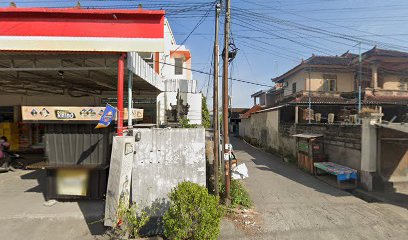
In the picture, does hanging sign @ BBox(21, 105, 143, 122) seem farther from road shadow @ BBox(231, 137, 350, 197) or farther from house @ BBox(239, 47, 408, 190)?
house @ BBox(239, 47, 408, 190)

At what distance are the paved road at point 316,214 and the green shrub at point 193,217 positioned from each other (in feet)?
3.76

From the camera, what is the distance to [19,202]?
6.83 meters

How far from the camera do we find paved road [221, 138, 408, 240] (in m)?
5.50

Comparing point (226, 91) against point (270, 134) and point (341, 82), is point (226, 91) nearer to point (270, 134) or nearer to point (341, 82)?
point (270, 134)

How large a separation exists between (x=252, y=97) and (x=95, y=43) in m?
34.8

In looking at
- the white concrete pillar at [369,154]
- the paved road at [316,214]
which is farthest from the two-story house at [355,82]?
the paved road at [316,214]

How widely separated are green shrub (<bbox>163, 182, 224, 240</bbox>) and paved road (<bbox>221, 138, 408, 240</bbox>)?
1.14 meters

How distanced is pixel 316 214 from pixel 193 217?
13.0ft

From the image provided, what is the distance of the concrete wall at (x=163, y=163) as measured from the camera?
5.86 metres

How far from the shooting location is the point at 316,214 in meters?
6.48

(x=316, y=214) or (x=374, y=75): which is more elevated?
(x=374, y=75)

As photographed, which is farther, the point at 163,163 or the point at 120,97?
the point at 120,97

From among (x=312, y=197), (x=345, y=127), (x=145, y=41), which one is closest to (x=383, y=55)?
(x=345, y=127)

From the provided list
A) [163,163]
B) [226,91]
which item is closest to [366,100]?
[226,91]
